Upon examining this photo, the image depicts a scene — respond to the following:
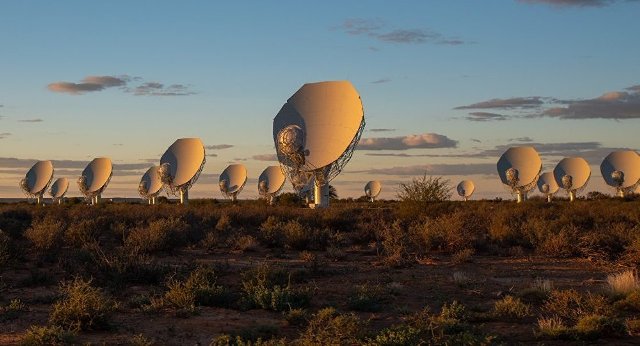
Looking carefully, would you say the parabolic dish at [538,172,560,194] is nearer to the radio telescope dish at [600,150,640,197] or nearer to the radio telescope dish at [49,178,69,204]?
the radio telescope dish at [600,150,640,197]

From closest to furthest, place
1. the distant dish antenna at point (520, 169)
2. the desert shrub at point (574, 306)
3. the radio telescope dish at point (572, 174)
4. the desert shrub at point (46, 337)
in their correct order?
the desert shrub at point (46, 337)
the desert shrub at point (574, 306)
the distant dish antenna at point (520, 169)
the radio telescope dish at point (572, 174)

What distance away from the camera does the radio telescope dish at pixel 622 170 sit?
71438 millimetres

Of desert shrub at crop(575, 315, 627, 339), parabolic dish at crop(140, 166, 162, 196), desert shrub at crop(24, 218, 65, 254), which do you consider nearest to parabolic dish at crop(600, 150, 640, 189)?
parabolic dish at crop(140, 166, 162, 196)

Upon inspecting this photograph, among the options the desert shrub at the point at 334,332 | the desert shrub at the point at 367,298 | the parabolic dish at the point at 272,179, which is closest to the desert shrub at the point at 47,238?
the desert shrub at the point at 367,298

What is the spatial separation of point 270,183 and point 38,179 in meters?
25.1

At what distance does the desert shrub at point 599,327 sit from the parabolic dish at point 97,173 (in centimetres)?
6507

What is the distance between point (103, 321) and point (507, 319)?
5492 mm

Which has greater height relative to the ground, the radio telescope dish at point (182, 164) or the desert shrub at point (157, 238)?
the radio telescope dish at point (182, 164)

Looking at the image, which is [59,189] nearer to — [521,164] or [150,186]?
[150,186]

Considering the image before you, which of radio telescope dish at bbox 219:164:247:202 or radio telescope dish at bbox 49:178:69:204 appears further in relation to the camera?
radio telescope dish at bbox 49:178:69:204

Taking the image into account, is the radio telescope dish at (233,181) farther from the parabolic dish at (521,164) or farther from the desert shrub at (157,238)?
the desert shrub at (157,238)

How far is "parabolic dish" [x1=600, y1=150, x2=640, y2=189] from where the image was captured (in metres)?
71.6

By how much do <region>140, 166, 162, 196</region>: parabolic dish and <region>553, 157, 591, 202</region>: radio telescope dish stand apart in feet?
Answer: 127

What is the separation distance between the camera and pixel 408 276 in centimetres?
1509
